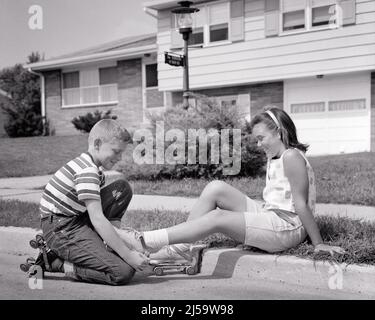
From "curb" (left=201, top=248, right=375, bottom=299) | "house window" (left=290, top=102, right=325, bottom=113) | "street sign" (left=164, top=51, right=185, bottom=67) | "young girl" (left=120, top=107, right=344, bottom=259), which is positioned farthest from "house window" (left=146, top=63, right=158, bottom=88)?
"curb" (left=201, top=248, right=375, bottom=299)

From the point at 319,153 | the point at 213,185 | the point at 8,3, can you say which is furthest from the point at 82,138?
the point at 213,185

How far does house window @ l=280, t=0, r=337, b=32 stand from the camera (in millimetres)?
15289

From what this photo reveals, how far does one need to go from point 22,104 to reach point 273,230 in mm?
24168

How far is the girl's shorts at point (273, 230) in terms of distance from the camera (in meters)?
4.02

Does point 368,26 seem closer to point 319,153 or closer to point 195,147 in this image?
point 319,153

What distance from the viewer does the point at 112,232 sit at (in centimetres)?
378

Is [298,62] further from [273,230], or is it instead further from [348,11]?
[273,230]

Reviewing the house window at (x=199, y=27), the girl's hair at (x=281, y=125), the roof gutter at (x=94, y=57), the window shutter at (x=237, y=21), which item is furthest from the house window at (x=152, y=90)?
the girl's hair at (x=281, y=125)

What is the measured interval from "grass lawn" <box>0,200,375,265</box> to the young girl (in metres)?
0.10

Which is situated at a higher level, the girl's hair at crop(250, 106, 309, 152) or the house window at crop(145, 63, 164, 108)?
the house window at crop(145, 63, 164, 108)

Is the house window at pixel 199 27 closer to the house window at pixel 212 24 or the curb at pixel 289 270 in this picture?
the house window at pixel 212 24

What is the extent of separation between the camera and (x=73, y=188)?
396cm

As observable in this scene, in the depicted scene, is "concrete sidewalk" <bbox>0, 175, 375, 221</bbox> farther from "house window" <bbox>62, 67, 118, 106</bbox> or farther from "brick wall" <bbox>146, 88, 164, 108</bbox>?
"house window" <bbox>62, 67, 118, 106</bbox>

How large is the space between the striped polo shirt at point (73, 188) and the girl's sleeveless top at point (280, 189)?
4.31 ft
